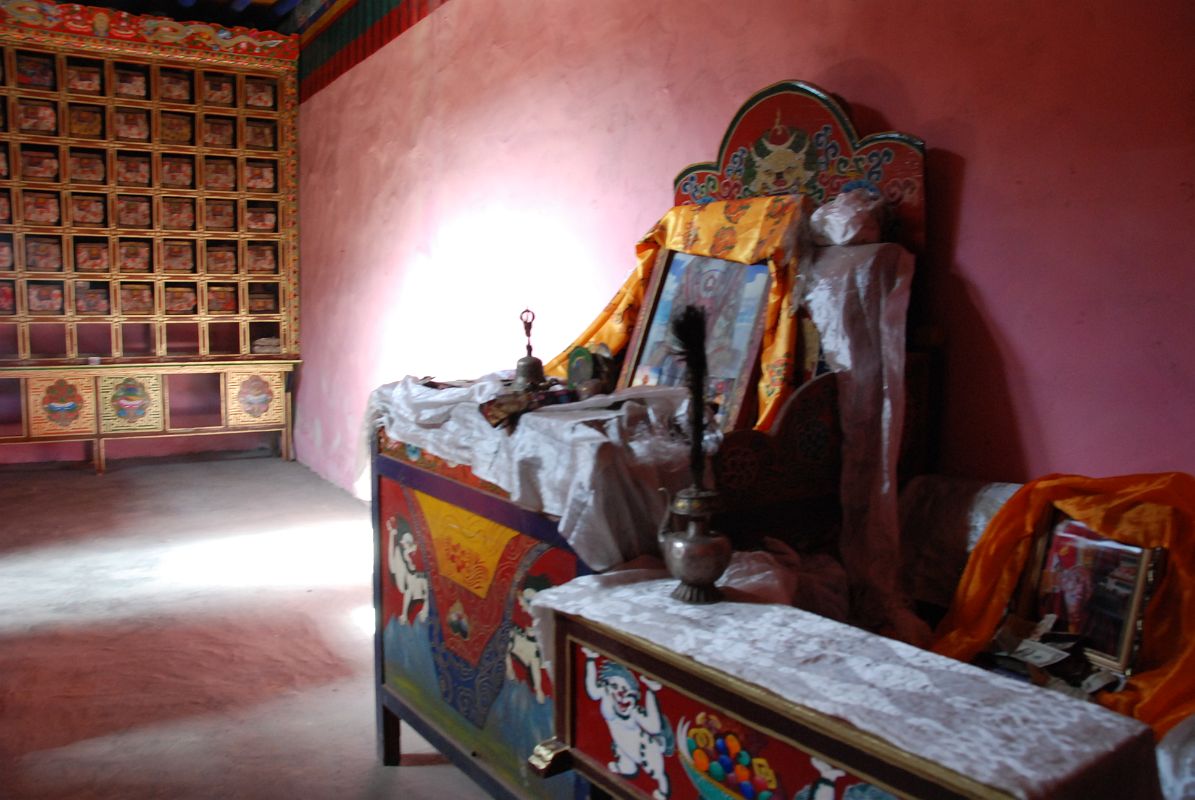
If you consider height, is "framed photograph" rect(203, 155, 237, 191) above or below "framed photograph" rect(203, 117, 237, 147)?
below

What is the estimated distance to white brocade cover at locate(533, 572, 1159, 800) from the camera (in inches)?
33.6

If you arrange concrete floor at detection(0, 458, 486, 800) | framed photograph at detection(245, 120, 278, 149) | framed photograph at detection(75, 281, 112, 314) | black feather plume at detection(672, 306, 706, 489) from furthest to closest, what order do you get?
1. framed photograph at detection(245, 120, 278, 149)
2. framed photograph at detection(75, 281, 112, 314)
3. concrete floor at detection(0, 458, 486, 800)
4. black feather plume at detection(672, 306, 706, 489)

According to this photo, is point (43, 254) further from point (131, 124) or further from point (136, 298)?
point (131, 124)

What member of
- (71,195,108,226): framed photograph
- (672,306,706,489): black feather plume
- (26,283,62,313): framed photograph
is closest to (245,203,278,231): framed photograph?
(71,195,108,226): framed photograph

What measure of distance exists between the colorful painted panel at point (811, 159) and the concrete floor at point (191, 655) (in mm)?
1599

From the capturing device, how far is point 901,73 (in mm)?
1941

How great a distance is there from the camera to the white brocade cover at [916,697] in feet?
2.80

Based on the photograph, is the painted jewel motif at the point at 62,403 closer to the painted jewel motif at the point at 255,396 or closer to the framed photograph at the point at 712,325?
the painted jewel motif at the point at 255,396

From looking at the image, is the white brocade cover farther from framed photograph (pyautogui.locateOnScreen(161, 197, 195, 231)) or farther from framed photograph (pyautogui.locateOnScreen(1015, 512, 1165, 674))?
framed photograph (pyautogui.locateOnScreen(161, 197, 195, 231))

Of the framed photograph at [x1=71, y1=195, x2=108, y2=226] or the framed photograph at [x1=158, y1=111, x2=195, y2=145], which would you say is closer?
the framed photograph at [x1=71, y1=195, x2=108, y2=226]

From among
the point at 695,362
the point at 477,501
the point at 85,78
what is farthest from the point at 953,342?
the point at 85,78

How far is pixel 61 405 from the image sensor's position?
18.3 feet

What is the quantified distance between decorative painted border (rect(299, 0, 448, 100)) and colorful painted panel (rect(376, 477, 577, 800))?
2780 millimetres

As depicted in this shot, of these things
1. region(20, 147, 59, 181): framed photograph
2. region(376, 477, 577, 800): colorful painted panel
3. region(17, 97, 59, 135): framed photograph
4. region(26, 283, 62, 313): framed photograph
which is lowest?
region(376, 477, 577, 800): colorful painted panel
